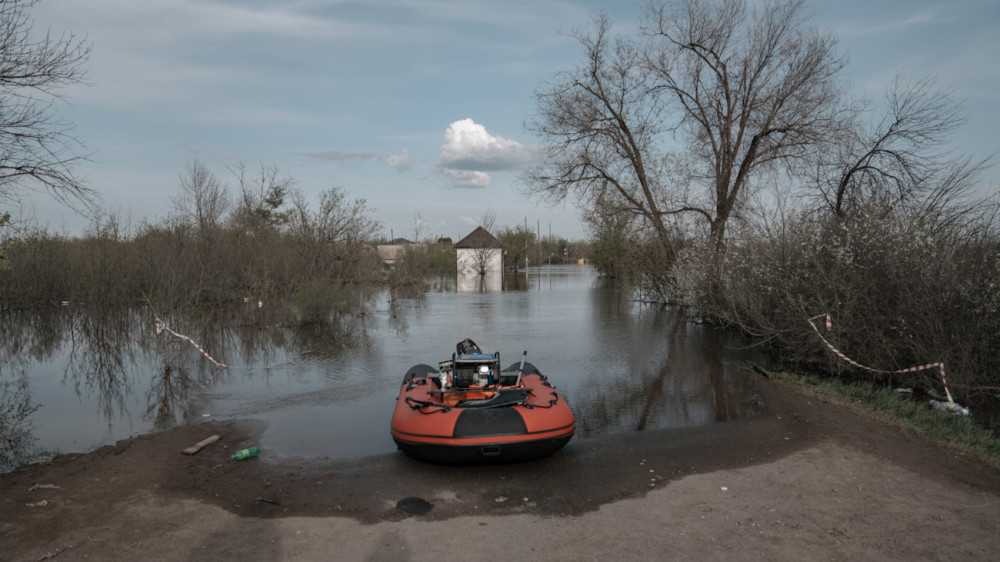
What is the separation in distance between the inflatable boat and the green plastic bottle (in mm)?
1639

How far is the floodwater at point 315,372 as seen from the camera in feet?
27.0

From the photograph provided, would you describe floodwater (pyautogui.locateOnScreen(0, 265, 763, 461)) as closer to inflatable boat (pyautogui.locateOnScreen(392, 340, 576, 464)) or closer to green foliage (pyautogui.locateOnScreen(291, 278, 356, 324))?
green foliage (pyautogui.locateOnScreen(291, 278, 356, 324))

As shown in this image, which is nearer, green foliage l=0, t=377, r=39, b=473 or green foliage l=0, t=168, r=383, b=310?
green foliage l=0, t=377, r=39, b=473

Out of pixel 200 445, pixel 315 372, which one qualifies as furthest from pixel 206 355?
pixel 200 445

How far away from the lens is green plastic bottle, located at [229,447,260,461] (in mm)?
6617

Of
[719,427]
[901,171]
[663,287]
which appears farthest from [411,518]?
[663,287]

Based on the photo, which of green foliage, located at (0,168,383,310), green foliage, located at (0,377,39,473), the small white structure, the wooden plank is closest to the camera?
the wooden plank

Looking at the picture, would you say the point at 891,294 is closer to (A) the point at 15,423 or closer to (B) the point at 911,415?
(B) the point at 911,415

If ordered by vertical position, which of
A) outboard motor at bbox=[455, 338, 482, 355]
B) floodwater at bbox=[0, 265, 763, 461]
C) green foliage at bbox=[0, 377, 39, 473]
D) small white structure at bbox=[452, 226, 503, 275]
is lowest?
green foliage at bbox=[0, 377, 39, 473]

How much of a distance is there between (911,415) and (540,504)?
556cm

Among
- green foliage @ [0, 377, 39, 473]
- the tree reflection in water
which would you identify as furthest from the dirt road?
the tree reflection in water

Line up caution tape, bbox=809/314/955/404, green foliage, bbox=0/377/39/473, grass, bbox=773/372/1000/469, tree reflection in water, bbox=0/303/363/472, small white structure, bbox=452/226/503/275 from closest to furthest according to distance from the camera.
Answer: grass, bbox=773/372/1000/469 → green foliage, bbox=0/377/39/473 → caution tape, bbox=809/314/955/404 → tree reflection in water, bbox=0/303/363/472 → small white structure, bbox=452/226/503/275

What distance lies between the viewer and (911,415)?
25.3 feet

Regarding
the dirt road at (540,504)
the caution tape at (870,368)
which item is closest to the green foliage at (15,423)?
the dirt road at (540,504)
